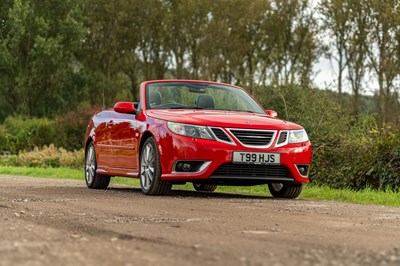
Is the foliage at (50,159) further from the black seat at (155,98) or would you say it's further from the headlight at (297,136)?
the headlight at (297,136)

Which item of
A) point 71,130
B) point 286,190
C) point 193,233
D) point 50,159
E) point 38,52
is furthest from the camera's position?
point 38,52

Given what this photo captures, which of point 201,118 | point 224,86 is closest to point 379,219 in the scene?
point 201,118

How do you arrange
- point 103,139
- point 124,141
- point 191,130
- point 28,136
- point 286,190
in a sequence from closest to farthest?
1. point 191,130
2. point 286,190
3. point 124,141
4. point 103,139
5. point 28,136

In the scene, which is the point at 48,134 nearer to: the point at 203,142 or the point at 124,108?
the point at 124,108

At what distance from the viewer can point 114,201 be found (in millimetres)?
10625

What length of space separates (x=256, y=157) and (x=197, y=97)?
68.3 inches

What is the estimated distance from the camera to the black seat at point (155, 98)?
12.5 meters

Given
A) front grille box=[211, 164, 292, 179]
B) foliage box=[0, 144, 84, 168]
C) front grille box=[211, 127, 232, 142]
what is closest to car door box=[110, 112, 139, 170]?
front grille box=[211, 127, 232, 142]

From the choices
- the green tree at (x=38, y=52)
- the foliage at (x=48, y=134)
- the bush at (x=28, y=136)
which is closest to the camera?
the foliage at (x=48, y=134)

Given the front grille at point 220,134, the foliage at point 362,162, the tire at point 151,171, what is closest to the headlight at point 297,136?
the front grille at point 220,134

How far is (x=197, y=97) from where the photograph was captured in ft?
41.4

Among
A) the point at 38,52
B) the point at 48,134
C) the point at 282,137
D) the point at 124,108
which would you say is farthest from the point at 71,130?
the point at 282,137

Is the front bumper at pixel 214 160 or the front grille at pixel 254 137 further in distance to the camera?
the front grille at pixel 254 137

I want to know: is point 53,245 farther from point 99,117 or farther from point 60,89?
point 60,89
